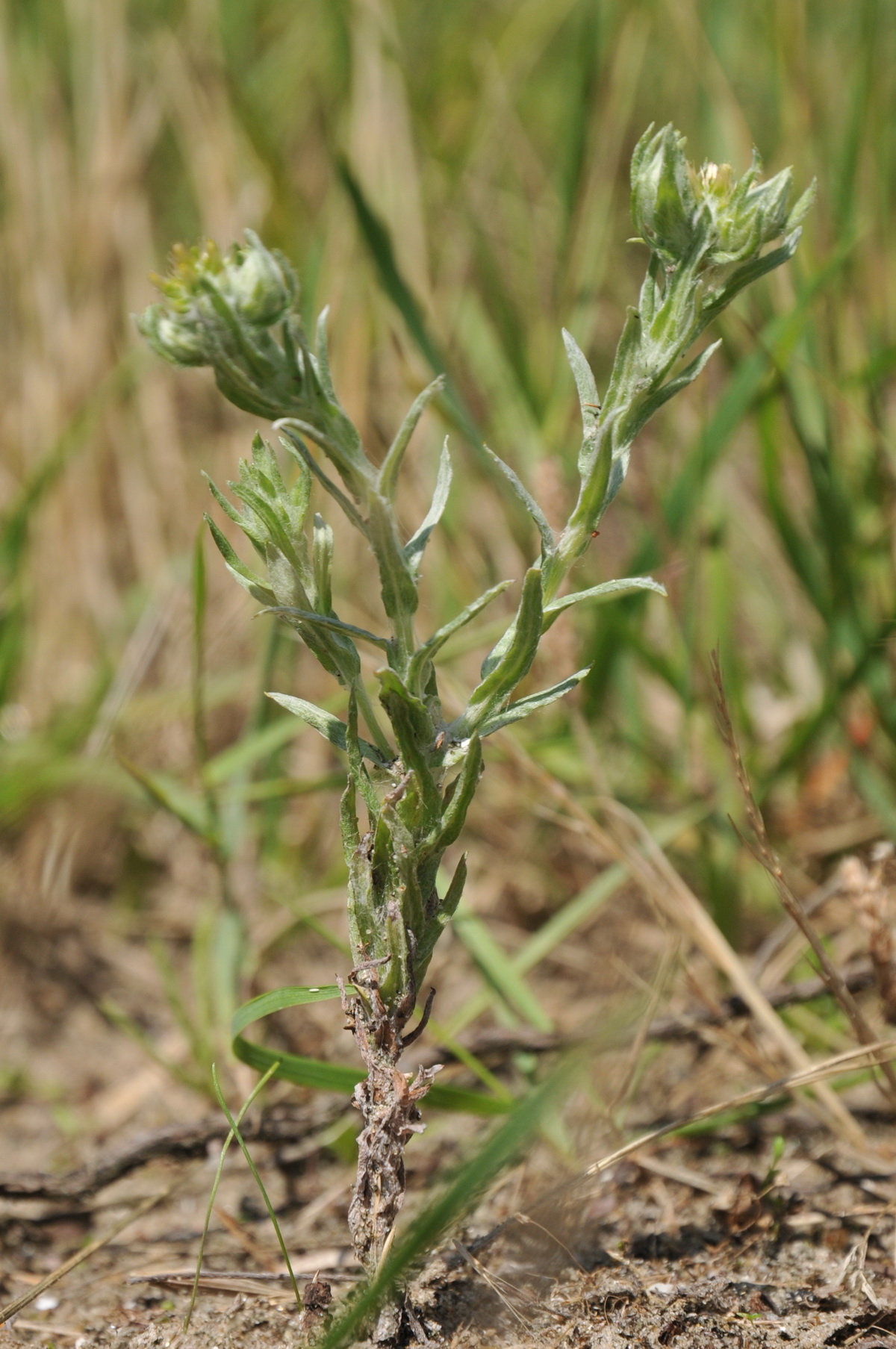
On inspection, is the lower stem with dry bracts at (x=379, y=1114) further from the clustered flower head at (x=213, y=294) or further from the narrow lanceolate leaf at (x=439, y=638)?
the clustered flower head at (x=213, y=294)

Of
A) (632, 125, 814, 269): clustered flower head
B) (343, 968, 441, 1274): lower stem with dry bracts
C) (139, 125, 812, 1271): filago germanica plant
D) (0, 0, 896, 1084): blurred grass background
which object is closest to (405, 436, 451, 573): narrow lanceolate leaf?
(139, 125, 812, 1271): filago germanica plant

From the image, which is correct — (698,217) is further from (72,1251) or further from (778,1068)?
(72,1251)

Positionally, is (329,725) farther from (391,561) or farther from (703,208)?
(703,208)

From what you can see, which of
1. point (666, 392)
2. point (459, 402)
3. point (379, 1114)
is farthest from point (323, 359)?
point (459, 402)

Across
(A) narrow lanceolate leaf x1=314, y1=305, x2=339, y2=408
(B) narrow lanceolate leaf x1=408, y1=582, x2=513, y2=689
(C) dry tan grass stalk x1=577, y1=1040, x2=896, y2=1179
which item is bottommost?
(C) dry tan grass stalk x1=577, y1=1040, x2=896, y2=1179

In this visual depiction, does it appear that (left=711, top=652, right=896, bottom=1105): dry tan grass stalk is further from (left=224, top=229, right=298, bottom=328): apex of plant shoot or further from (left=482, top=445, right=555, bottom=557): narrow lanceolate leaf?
(left=224, top=229, right=298, bottom=328): apex of plant shoot

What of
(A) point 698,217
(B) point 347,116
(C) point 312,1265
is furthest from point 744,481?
(C) point 312,1265

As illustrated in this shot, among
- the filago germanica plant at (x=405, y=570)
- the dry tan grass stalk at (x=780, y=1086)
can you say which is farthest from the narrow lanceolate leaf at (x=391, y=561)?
the dry tan grass stalk at (x=780, y=1086)

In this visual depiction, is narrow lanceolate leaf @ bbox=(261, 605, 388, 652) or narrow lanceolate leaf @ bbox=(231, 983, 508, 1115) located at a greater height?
narrow lanceolate leaf @ bbox=(261, 605, 388, 652)
